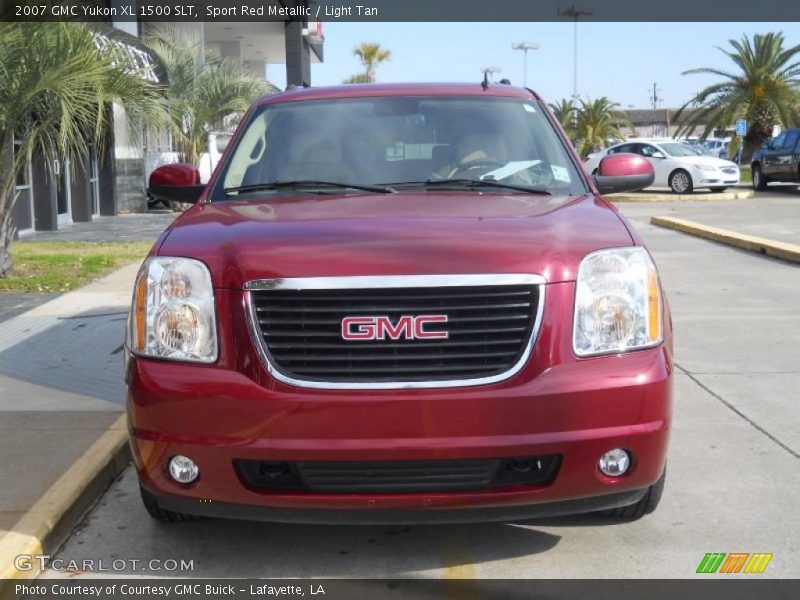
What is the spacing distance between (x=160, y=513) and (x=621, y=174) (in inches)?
120

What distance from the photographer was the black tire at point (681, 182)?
30.4 m

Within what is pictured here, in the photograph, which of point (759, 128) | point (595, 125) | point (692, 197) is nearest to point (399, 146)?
point (692, 197)

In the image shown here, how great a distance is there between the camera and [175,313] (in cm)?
378

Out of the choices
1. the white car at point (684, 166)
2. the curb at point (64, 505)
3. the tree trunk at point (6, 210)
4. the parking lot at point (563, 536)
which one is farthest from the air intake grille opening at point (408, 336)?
the white car at point (684, 166)

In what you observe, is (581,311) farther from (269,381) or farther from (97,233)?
(97,233)

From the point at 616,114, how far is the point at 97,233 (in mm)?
33390

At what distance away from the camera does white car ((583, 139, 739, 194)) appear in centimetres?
3009

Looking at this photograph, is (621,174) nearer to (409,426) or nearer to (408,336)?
(408,336)

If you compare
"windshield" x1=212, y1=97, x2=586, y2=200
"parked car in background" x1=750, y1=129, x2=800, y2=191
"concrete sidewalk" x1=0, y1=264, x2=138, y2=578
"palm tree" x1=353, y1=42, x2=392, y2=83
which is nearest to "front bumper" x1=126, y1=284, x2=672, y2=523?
"concrete sidewalk" x1=0, y1=264, x2=138, y2=578

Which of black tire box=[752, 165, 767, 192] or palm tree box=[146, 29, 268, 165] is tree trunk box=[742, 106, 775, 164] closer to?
black tire box=[752, 165, 767, 192]

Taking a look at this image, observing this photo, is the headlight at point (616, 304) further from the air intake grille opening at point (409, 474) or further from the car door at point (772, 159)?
the car door at point (772, 159)

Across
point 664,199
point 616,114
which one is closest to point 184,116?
point 664,199

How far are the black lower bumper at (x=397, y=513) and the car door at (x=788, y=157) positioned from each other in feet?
91.0

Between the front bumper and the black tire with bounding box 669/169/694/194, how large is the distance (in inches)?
1094
